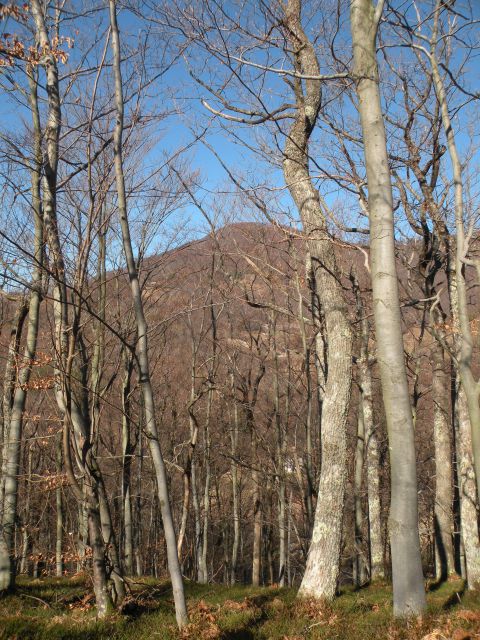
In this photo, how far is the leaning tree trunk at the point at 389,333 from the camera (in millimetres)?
3756

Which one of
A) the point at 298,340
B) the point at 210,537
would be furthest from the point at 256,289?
the point at 210,537

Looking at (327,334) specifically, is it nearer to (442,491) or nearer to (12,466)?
(12,466)

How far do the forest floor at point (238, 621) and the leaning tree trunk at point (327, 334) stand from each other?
1.66 feet

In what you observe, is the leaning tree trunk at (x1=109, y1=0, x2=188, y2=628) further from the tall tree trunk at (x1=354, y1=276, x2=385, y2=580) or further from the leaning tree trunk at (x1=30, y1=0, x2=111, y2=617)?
the tall tree trunk at (x1=354, y1=276, x2=385, y2=580)

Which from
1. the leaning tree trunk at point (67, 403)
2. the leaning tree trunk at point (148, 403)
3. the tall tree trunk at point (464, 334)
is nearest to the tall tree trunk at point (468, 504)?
the tall tree trunk at point (464, 334)

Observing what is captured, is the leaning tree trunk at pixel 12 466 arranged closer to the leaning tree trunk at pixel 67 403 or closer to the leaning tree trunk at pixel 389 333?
the leaning tree trunk at pixel 67 403

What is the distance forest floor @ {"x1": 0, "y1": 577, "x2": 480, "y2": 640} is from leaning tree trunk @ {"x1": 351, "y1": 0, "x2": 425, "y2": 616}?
38 centimetres

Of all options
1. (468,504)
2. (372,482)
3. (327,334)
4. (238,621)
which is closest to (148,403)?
(238,621)

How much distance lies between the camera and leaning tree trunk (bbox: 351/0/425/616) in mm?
3756

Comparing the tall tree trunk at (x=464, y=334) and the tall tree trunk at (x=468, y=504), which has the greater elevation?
the tall tree trunk at (x=464, y=334)

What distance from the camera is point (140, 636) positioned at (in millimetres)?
4078

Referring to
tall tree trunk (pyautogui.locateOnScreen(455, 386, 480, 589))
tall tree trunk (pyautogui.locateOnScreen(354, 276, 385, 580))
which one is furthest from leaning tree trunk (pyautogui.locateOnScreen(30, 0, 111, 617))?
tall tree trunk (pyautogui.locateOnScreen(354, 276, 385, 580))

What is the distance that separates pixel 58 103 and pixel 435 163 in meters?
7.27

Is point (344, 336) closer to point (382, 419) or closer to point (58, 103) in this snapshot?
point (58, 103)
